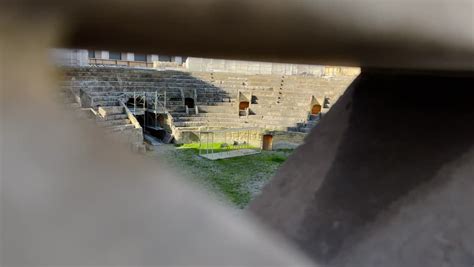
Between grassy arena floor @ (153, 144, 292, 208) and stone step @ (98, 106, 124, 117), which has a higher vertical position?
stone step @ (98, 106, 124, 117)

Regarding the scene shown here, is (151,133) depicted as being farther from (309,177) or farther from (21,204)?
(21,204)

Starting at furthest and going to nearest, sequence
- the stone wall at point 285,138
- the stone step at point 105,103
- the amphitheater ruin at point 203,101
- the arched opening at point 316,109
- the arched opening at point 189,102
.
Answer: the arched opening at point 316,109 < the arched opening at point 189,102 < the stone wall at point 285,138 < the amphitheater ruin at point 203,101 < the stone step at point 105,103

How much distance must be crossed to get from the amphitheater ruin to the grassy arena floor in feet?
1.67

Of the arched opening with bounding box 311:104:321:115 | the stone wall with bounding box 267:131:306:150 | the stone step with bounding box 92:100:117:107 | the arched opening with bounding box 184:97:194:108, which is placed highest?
the stone step with bounding box 92:100:117:107

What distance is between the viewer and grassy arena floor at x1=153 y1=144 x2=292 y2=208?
3449mm

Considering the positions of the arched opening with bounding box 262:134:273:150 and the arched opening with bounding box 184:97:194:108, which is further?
the arched opening with bounding box 184:97:194:108

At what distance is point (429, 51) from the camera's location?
483 mm

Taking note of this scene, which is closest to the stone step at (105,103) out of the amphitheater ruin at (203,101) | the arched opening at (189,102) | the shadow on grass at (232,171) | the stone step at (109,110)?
the amphitheater ruin at (203,101)

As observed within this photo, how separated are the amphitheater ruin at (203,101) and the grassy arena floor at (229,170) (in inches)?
20.0

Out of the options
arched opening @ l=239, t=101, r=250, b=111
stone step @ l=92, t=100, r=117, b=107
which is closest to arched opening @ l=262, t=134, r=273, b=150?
arched opening @ l=239, t=101, r=250, b=111

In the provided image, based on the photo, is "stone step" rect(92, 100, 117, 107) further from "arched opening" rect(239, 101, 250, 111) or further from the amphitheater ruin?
"arched opening" rect(239, 101, 250, 111)

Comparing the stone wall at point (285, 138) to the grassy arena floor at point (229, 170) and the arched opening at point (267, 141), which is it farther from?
the grassy arena floor at point (229, 170)

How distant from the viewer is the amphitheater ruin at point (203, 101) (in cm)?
583

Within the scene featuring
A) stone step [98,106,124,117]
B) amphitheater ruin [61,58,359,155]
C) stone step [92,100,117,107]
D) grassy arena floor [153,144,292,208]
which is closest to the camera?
grassy arena floor [153,144,292,208]
